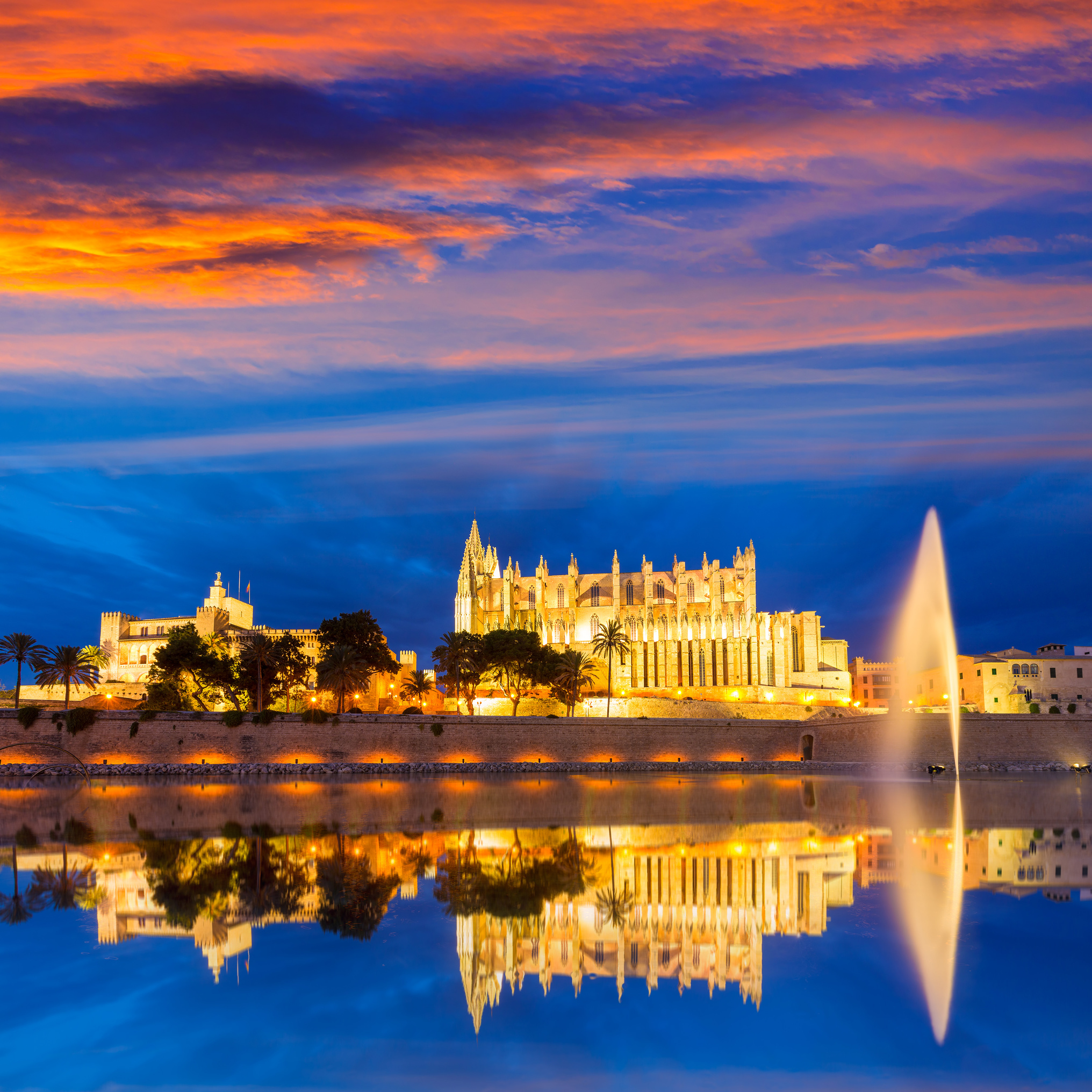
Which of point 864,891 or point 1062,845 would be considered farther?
point 1062,845

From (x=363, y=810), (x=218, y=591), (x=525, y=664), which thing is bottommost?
(x=363, y=810)

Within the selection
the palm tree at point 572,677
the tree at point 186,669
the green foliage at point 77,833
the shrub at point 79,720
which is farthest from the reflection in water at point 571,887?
the palm tree at point 572,677

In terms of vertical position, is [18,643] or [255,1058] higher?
[18,643]

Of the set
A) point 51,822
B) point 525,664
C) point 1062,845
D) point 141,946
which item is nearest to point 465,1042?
point 141,946

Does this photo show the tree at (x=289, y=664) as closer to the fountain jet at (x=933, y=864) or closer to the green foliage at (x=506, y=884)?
the fountain jet at (x=933, y=864)

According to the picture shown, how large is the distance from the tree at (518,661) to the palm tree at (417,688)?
6619mm

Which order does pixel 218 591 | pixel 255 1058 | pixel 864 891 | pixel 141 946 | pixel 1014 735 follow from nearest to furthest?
pixel 255 1058
pixel 141 946
pixel 864 891
pixel 1014 735
pixel 218 591

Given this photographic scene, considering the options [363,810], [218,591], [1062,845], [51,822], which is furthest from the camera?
[218,591]

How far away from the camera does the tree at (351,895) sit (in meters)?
15.3

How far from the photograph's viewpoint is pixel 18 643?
64125mm

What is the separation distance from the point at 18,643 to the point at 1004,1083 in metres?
64.8

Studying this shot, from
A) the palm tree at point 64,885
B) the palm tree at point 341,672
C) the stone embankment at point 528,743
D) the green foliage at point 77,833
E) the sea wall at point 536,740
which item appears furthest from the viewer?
the palm tree at point 341,672

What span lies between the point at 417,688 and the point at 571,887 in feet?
235

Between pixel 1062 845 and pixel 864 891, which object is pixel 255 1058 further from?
pixel 1062 845
